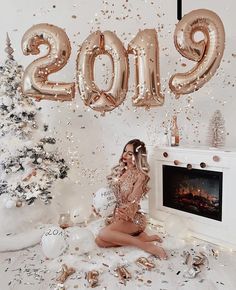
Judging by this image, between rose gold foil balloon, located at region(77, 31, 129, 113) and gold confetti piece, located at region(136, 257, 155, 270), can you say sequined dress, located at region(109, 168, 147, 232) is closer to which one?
gold confetti piece, located at region(136, 257, 155, 270)

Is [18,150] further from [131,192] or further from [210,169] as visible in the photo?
[210,169]

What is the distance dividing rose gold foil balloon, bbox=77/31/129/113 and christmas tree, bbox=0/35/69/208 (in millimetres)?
701

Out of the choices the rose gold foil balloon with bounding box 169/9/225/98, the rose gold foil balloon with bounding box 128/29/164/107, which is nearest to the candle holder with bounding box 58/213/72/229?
the rose gold foil balloon with bounding box 128/29/164/107

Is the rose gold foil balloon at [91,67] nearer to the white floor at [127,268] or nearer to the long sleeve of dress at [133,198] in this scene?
the long sleeve of dress at [133,198]

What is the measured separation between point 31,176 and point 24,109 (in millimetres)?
552

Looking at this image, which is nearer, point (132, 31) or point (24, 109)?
point (24, 109)

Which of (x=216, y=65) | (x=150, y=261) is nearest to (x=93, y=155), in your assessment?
(x=150, y=261)

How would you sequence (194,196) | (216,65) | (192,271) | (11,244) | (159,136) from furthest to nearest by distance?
(159,136), (194,196), (11,244), (216,65), (192,271)

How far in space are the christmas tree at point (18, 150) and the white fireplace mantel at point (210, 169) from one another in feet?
3.06

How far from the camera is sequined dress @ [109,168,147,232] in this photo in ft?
7.14

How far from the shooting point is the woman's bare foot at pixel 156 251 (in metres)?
1.98

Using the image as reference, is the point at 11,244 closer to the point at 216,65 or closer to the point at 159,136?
the point at 159,136

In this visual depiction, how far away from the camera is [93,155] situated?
294 centimetres

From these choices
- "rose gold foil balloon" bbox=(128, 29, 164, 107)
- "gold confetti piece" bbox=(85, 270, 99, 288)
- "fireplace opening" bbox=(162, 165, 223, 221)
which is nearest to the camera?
"gold confetti piece" bbox=(85, 270, 99, 288)
